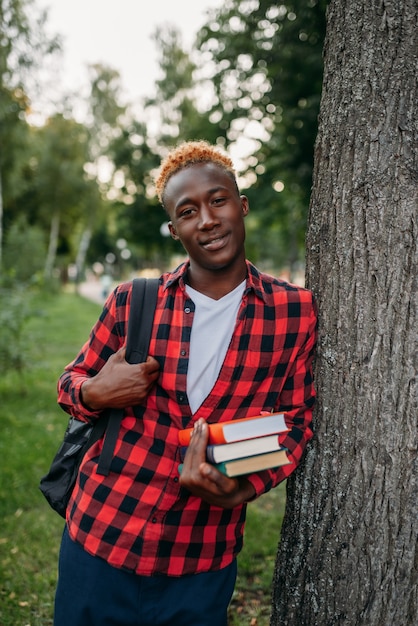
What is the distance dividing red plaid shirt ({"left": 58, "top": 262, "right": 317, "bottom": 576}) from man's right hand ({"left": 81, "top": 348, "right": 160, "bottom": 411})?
0.05 m

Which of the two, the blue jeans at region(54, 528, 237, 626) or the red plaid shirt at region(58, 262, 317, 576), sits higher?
the red plaid shirt at region(58, 262, 317, 576)

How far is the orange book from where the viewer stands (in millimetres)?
1598

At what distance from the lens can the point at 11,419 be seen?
6.75 m

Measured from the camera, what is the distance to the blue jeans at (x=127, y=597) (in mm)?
1876

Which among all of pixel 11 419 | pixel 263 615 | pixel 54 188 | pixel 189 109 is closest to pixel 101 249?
pixel 54 188

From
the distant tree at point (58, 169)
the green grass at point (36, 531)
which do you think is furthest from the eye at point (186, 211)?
the distant tree at point (58, 169)

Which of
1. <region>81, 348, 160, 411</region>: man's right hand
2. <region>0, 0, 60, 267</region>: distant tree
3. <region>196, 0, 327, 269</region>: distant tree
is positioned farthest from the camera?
<region>0, 0, 60, 267</region>: distant tree

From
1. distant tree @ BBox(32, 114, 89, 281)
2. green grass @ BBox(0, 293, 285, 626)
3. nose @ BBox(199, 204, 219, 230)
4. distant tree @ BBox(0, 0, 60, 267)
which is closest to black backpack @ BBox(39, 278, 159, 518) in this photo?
nose @ BBox(199, 204, 219, 230)

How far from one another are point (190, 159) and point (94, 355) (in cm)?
81

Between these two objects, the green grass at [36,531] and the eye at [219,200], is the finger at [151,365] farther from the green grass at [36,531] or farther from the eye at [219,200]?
the green grass at [36,531]

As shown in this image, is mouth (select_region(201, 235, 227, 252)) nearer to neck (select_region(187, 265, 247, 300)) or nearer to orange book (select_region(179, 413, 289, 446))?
neck (select_region(187, 265, 247, 300))

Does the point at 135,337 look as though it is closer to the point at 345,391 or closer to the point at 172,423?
the point at 172,423

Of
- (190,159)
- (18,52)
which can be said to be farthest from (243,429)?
(18,52)

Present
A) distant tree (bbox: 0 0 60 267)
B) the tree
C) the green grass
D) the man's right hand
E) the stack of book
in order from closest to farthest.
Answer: the stack of book, the man's right hand, the tree, the green grass, distant tree (bbox: 0 0 60 267)
